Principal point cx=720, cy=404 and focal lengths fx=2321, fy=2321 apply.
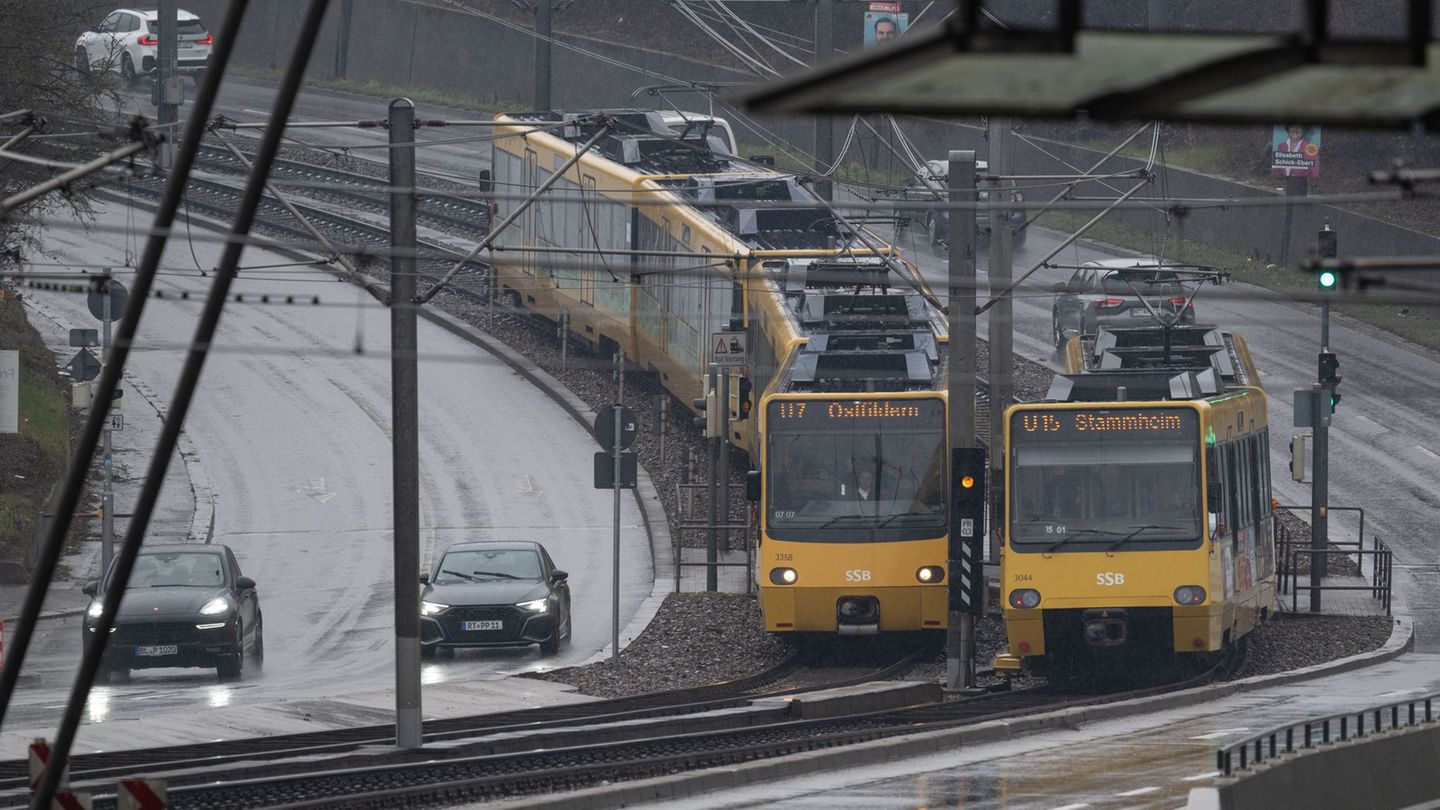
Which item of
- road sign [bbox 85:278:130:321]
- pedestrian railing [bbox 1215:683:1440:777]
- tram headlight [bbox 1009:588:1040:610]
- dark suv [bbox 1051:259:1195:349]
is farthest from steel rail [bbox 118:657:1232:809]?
dark suv [bbox 1051:259:1195:349]

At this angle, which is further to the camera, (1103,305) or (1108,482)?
(1103,305)

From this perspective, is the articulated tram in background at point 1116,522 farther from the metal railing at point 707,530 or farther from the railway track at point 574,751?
the metal railing at point 707,530

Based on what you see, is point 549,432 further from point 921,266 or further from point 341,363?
point 921,266

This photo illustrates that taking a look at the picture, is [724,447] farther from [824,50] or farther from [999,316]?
[824,50]

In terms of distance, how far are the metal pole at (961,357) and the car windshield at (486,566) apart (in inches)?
211

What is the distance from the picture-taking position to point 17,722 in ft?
67.2

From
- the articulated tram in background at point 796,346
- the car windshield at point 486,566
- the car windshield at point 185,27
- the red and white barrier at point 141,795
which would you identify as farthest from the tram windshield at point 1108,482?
the car windshield at point 185,27

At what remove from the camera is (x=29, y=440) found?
34625 millimetres

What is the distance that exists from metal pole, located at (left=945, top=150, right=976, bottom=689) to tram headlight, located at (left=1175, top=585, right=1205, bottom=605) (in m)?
2.03

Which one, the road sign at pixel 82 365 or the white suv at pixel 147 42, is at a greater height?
the white suv at pixel 147 42

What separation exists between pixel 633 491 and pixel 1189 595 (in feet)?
44.6

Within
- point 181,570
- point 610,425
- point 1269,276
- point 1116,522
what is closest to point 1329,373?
point 1116,522

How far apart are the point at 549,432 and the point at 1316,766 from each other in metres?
24.2

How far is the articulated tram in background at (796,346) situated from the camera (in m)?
24.2
